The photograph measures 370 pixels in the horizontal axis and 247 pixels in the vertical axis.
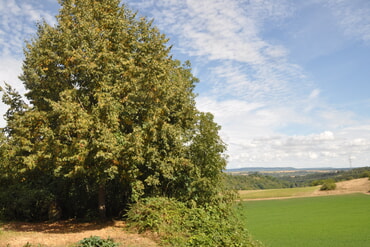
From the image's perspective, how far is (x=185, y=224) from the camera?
431 inches

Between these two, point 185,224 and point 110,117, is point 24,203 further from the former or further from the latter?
point 185,224

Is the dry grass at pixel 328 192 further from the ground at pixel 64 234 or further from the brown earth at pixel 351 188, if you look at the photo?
the ground at pixel 64 234

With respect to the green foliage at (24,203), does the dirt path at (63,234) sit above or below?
below

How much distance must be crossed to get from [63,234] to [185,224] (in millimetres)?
5246

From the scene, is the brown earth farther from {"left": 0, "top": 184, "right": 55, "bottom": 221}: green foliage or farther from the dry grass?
{"left": 0, "top": 184, "right": 55, "bottom": 221}: green foliage

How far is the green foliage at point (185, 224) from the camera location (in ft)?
32.0

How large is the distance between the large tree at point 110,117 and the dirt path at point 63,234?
5.48 ft

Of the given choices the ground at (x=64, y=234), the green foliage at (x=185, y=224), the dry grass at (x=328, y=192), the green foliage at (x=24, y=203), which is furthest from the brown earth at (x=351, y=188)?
the ground at (x=64, y=234)

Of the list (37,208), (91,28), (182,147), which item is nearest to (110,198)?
(37,208)

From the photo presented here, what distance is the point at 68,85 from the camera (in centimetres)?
1317

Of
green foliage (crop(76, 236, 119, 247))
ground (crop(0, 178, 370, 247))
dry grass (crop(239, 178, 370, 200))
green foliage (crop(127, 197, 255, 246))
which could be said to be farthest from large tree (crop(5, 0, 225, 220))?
dry grass (crop(239, 178, 370, 200))

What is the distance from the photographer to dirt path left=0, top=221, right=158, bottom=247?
9711 millimetres

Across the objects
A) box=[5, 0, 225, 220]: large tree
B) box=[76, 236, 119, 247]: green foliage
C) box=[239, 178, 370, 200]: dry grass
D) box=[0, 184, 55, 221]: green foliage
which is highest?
box=[5, 0, 225, 220]: large tree

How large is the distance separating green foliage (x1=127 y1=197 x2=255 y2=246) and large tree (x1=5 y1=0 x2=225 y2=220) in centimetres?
107
